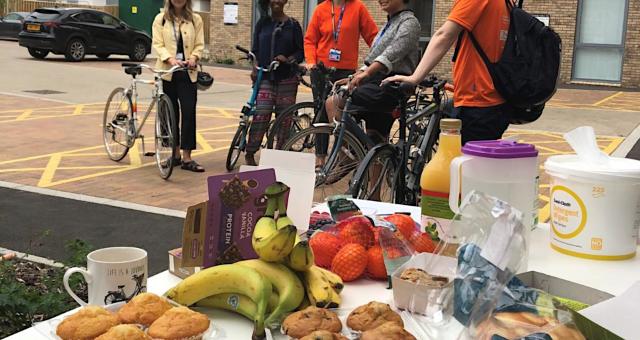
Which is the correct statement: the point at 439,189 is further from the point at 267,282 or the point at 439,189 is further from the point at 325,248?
the point at 267,282

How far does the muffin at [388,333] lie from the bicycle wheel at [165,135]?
563 centimetres

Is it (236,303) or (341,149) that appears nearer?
(236,303)

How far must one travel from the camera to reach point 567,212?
6.89ft

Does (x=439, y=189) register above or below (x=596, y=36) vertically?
below

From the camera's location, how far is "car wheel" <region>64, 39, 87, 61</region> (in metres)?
22.2

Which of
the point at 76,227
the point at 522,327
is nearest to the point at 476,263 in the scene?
the point at 522,327

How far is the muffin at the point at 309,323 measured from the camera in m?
1.48

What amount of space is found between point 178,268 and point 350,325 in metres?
0.59

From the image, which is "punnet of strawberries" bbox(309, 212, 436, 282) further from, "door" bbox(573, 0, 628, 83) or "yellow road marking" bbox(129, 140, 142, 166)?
"door" bbox(573, 0, 628, 83)

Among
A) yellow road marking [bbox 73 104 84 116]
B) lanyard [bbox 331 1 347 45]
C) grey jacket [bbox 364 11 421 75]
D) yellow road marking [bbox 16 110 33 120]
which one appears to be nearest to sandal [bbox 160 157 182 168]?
lanyard [bbox 331 1 347 45]

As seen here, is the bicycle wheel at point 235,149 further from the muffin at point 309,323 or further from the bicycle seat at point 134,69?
the muffin at point 309,323

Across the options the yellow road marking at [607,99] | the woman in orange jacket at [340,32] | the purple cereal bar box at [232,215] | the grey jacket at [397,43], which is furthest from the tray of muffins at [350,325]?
the yellow road marking at [607,99]

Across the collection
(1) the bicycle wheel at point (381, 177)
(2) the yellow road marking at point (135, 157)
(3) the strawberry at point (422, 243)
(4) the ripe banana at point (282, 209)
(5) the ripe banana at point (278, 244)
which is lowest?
(2) the yellow road marking at point (135, 157)

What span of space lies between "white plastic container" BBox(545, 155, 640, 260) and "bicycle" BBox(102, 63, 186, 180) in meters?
5.19
